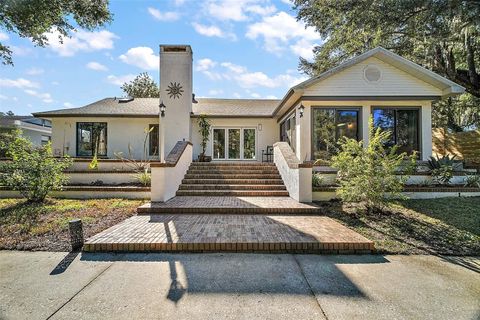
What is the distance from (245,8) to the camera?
31.6 feet

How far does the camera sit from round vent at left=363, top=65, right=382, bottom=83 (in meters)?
10.2

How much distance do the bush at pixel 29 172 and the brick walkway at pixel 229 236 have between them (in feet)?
11.8

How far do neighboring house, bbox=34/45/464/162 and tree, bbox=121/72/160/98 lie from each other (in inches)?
637

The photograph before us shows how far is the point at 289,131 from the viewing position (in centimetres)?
1250

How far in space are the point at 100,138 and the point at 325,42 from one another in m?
14.1

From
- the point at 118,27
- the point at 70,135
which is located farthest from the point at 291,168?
the point at 70,135

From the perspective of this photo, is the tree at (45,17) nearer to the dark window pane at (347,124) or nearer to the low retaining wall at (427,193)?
the dark window pane at (347,124)

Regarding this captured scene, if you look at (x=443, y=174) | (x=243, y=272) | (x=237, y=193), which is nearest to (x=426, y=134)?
(x=443, y=174)

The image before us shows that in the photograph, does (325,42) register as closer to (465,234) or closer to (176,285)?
(465,234)

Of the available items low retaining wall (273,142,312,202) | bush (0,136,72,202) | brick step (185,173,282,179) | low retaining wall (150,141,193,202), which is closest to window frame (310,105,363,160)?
low retaining wall (273,142,312,202)

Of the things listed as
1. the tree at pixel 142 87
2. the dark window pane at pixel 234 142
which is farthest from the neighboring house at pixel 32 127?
the dark window pane at pixel 234 142

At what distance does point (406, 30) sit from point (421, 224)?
31.0 ft

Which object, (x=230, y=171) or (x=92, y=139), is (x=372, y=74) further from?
(x=92, y=139)

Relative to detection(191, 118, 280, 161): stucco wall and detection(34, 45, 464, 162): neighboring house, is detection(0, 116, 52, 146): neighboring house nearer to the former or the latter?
detection(34, 45, 464, 162): neighboring house
